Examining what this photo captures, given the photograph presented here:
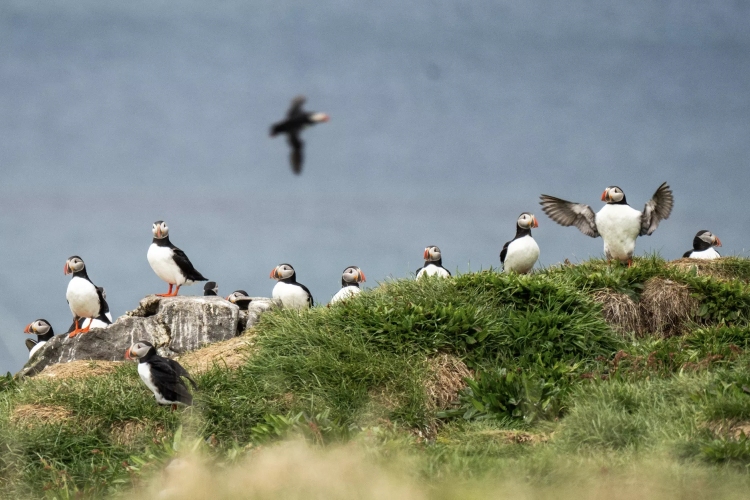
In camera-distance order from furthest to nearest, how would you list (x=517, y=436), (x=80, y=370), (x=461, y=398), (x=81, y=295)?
(x=81, y=295) < (x=80, y=370) < (x=461, y=398) < (x=517, y=436)

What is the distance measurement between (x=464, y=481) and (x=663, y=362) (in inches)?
144

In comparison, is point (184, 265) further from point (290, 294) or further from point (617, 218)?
point (617, 218)

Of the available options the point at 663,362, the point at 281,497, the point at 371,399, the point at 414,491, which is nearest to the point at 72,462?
the point at 371,399

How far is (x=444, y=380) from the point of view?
8469mm

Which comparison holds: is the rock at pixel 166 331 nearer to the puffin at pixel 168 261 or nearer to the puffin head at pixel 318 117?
the puffin at pixel 168 261

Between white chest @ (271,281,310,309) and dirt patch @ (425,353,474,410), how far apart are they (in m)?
5.19

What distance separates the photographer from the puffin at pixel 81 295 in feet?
44.4

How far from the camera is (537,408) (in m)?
7.64

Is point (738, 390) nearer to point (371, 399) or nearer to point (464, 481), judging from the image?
point (464, 481)

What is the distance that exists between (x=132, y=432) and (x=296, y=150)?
492 centimetres

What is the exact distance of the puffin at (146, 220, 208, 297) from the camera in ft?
45.4

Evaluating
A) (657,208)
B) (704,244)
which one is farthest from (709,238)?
(657,208)

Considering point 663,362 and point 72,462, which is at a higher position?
point 663,362

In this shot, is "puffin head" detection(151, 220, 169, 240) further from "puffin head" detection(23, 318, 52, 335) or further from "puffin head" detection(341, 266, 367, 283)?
"puffin head" detection(23, 318, 52, 335)
